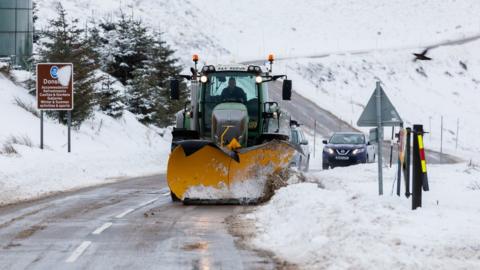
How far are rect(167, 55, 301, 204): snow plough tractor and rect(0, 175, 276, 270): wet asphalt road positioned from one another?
1.73 ft

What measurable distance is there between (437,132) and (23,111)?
125 ft

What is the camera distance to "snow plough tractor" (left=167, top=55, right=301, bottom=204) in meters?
14.5

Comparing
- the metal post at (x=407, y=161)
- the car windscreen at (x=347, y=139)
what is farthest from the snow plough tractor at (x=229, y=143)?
the car windscreen at (x=347, y=139)

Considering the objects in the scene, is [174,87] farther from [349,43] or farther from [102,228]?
[349,43]

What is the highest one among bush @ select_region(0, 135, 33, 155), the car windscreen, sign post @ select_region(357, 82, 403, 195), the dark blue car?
sign post @ select_region(357, 82, 403, 195)

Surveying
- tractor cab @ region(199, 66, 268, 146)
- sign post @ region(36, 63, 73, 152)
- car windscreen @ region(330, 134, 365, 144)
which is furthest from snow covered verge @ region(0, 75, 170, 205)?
car windscreen @ region(330, 134, 365, 144)

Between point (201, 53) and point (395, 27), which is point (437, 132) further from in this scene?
point (395, 27)

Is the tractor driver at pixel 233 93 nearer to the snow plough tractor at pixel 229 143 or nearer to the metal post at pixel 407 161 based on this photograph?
the snow plough tractor at pixel 229 143

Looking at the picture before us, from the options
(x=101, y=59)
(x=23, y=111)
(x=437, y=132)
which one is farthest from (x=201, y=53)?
(x=23, y=111)

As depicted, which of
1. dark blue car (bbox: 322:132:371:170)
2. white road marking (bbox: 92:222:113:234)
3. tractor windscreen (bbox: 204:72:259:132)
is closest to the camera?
white road marking (bbox: 92:222:113:234)

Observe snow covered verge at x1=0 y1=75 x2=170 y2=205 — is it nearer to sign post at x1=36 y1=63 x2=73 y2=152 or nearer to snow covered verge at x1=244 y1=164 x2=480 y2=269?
sign post at x1=36 y1=63 x2=73 y2=152

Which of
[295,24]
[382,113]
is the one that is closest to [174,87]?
[382,113]

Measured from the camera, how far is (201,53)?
7069cm

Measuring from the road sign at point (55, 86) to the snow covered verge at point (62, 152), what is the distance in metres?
1.40
